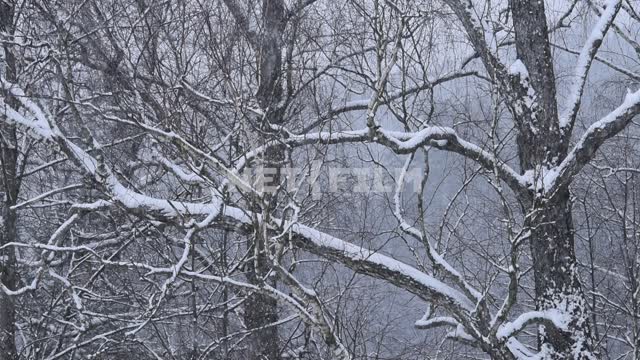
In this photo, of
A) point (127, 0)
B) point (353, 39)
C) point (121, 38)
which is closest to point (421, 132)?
point (353, 39)

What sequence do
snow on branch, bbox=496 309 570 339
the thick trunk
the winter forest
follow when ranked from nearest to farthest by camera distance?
1. the winter forest
2. snow on branch, bbox=496 309 570 339
3. the thick trunk

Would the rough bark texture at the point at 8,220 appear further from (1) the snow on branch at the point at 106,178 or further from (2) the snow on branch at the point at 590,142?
(2) the snow on branch at the point at 590,142

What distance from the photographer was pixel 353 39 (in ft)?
23.9

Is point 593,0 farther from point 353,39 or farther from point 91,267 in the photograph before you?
point 91,267

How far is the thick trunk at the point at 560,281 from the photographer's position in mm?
5652

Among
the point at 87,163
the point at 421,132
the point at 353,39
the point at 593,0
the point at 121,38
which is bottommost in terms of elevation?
the point at 87,163

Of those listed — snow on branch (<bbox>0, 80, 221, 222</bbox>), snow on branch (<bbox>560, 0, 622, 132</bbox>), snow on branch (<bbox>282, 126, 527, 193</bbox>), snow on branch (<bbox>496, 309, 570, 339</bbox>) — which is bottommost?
snow on branch (<bbox>496, 309, 570, 339</bbox>)

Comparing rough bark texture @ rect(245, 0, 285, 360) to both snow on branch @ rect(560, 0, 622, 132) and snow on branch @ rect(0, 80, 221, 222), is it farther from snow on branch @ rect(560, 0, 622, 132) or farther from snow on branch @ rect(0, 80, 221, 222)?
snow on branch @ rect(560, 0, 622, 132)

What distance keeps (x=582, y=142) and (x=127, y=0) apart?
434 centimetres

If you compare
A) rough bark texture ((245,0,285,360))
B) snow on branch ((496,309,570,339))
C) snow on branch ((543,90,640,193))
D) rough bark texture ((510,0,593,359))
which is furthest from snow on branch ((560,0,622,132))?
rough bark texture ((245,0,285,360))

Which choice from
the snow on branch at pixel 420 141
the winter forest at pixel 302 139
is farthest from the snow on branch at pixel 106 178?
the snow on branch at pixel 420 141

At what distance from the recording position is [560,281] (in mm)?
5762

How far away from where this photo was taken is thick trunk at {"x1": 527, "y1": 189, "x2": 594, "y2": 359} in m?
5.65

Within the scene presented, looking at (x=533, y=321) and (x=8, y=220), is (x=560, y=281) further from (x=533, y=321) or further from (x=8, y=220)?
(x=8, y=220)
